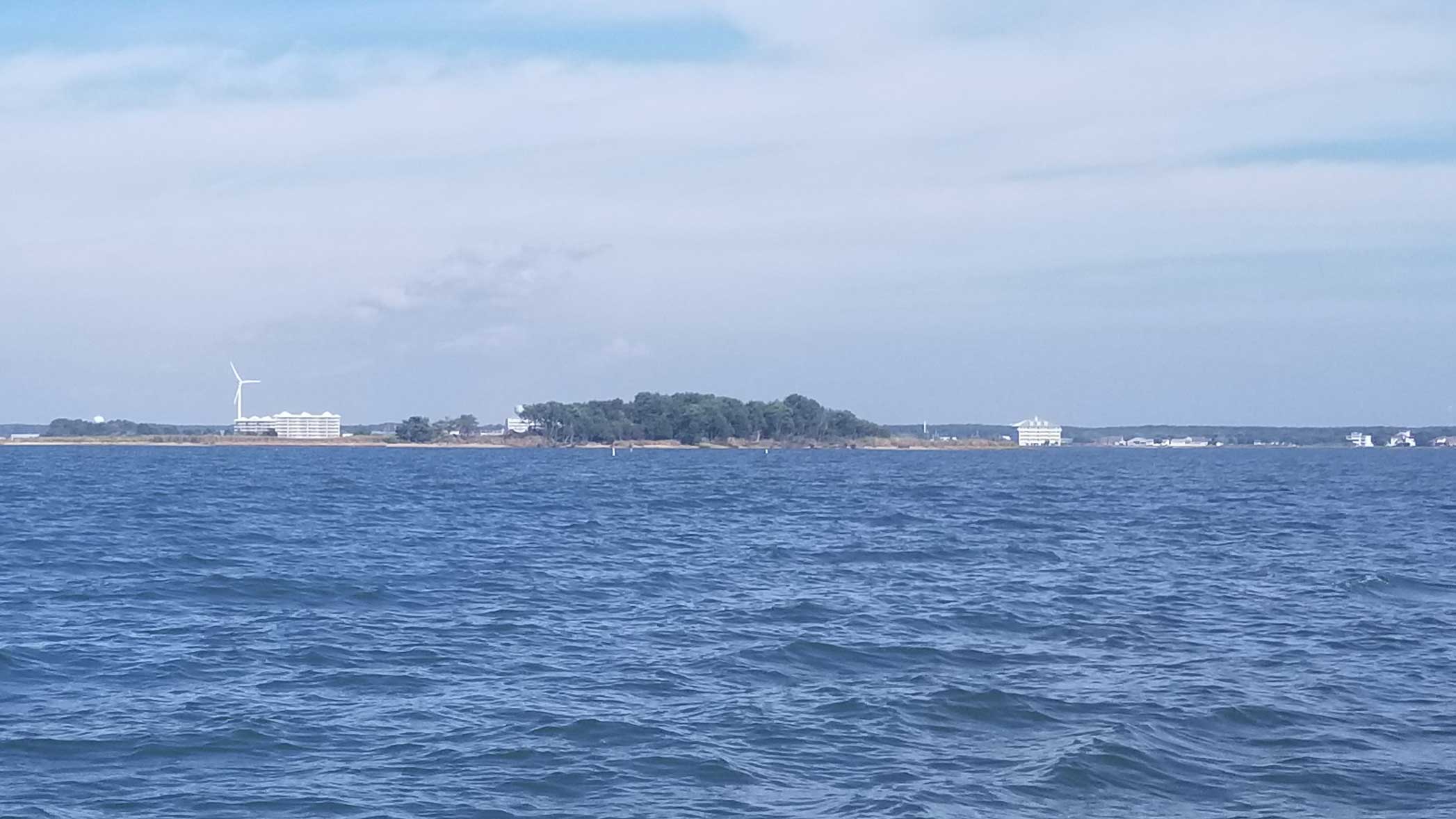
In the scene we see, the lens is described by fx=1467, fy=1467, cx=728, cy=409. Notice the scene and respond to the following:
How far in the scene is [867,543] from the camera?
42.8 m

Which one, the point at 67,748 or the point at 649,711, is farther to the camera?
the point at 649,711

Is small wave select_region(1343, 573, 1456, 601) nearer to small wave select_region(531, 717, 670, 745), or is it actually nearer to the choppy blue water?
the choppy blue water

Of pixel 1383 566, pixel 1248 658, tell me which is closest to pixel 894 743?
pixel 1248 658

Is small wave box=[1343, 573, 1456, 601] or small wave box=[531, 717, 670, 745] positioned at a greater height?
small wave box=[1343, 573, 1456, 601]

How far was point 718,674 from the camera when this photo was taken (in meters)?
20.0

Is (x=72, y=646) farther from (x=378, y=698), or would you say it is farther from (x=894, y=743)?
(x=894, y=743)

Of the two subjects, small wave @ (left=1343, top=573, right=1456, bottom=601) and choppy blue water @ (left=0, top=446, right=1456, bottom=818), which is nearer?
choppy blue water @ (left=0, top=446, right=1456, bottom=818)

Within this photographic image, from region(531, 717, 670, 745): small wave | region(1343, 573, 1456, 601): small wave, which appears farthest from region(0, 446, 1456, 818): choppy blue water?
region(1343, 573, 1456, 601): small wave

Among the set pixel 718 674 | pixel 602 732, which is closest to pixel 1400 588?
pixel 718 674

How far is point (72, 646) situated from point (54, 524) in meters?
27.8

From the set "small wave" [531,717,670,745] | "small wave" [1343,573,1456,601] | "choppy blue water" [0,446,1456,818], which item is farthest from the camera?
"small wave" [1343,573,1456,601]

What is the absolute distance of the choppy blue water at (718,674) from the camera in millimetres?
14250

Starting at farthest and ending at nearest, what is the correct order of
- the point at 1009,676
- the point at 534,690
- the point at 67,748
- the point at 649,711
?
1. the point at 1009,676
2. the point at 534,690
3. the point at 649,711
4. the point at 67,748

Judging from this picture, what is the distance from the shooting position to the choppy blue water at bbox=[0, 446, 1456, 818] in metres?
14.2
